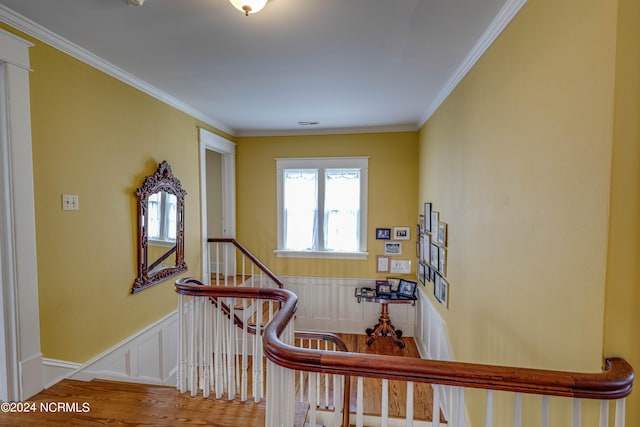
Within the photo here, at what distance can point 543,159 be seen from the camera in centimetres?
126

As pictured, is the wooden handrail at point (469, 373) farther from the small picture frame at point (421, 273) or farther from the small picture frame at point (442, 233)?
the small picture frame at point (421, 273)

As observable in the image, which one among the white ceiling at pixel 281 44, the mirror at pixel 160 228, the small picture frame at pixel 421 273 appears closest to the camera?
the white ceiling at pixel 281 44

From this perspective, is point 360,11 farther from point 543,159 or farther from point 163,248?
point 163,248

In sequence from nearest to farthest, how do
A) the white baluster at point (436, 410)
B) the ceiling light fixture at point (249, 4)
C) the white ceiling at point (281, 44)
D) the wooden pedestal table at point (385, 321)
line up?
the white baluster at point (436, 410)
the ceiling light fixture at point (249, 4)
the white ceiling at point (281, 44)
the wooden pedestal table at point (385, 321)

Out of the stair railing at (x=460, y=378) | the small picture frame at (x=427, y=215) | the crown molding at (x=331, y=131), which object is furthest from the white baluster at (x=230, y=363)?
the crown molding at (x=331, y=131)

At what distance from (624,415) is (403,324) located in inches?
136

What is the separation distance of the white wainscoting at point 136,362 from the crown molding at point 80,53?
6.73 feet

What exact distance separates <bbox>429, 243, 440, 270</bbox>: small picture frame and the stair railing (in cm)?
184

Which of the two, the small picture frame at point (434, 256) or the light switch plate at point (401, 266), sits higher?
the small picture frame at point (434, 256)

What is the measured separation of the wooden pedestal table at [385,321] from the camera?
150 inches

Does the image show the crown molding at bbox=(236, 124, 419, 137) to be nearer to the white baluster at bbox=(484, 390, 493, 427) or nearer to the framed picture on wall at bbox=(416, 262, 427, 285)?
the framed picture on wall at bbox=(416, 262, 427, 285)

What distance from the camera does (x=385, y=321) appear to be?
4.00 meters

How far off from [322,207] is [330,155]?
806mm

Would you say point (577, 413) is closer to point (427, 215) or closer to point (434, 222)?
point (434, 222)
